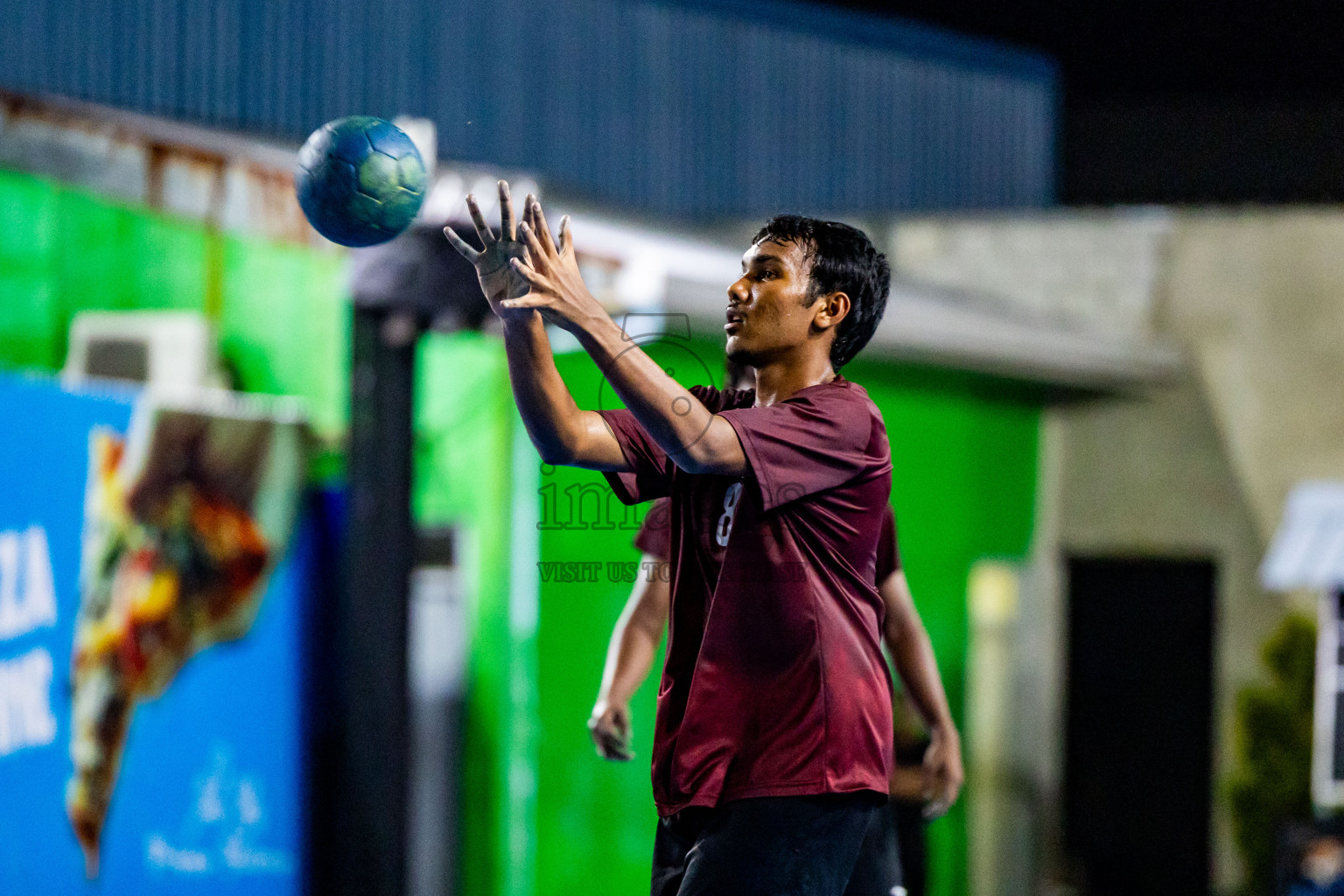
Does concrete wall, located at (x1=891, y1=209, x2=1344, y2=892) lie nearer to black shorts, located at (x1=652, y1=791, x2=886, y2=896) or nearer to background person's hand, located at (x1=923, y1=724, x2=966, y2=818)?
background person's hand, located at (x1=923, y1=724, x2=966, y2=818)

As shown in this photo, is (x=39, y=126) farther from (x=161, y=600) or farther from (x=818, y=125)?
(x=818, y=125)

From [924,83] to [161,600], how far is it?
302 inches

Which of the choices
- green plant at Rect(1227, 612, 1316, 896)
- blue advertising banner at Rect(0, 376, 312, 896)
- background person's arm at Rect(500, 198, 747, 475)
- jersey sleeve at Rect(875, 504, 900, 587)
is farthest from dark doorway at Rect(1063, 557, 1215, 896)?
background person's arm at Rect(500, 198, 747, 475)

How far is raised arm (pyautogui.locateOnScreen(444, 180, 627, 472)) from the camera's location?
2.26 meters

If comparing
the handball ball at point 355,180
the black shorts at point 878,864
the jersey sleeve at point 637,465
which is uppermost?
the handball ball at point 355,180

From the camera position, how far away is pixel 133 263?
6.22 meters

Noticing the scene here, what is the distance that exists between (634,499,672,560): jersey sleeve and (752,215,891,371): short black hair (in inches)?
32.4

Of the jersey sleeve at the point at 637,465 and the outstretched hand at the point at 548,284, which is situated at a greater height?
the outstretched hand at the point at 548,284

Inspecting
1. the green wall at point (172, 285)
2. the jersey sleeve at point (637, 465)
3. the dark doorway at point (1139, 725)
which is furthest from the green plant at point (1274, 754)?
the jersey sleeve at point (637, 465)

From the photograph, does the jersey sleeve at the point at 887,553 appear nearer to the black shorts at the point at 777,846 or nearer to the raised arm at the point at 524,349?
the black shorts at the point at 777,846

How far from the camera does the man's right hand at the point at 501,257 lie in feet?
7.43

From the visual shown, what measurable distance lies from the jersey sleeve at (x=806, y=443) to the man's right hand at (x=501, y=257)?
0.38m

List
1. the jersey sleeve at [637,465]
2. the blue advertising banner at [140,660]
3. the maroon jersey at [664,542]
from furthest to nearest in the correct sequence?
the blue advertising banner at [140,660], the maroon jersey at [664,542], the jersey sleeve at [637,465]

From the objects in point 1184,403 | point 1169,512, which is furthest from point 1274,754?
point 1184,403
